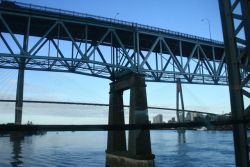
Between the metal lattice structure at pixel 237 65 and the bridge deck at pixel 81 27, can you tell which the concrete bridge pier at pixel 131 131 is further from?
the metal lattice structure at pixel 237 65

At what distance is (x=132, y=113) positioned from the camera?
3525 centimetres

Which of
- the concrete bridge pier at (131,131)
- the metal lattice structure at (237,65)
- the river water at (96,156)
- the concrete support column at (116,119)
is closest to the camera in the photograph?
the metal lattice structure at (237,65)

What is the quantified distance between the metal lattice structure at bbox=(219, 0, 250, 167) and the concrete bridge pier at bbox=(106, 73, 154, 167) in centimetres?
2353

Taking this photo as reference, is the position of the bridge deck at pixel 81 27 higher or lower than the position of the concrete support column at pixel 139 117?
higher

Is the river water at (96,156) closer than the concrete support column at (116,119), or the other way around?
the concrete support column at (116,119)

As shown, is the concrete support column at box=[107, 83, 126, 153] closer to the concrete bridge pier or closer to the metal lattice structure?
the concrete bridge pier

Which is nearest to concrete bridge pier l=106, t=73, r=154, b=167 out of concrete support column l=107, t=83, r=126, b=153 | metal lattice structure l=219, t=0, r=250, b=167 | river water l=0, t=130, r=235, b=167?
concrete support column l=107, t=83, r=126, b=153

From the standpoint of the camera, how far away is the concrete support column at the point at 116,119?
1539 inches

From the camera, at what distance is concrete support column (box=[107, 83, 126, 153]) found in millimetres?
39094

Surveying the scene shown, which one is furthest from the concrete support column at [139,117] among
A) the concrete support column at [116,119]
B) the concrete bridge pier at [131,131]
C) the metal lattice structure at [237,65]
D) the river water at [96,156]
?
the metal lattice structure at [237,65]

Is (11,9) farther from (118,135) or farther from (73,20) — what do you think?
(118,135)

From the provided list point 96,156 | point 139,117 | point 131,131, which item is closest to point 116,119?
point 131,131

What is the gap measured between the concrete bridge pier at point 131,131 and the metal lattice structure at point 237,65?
23.5 metres

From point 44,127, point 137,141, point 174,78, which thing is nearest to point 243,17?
point 44,127
